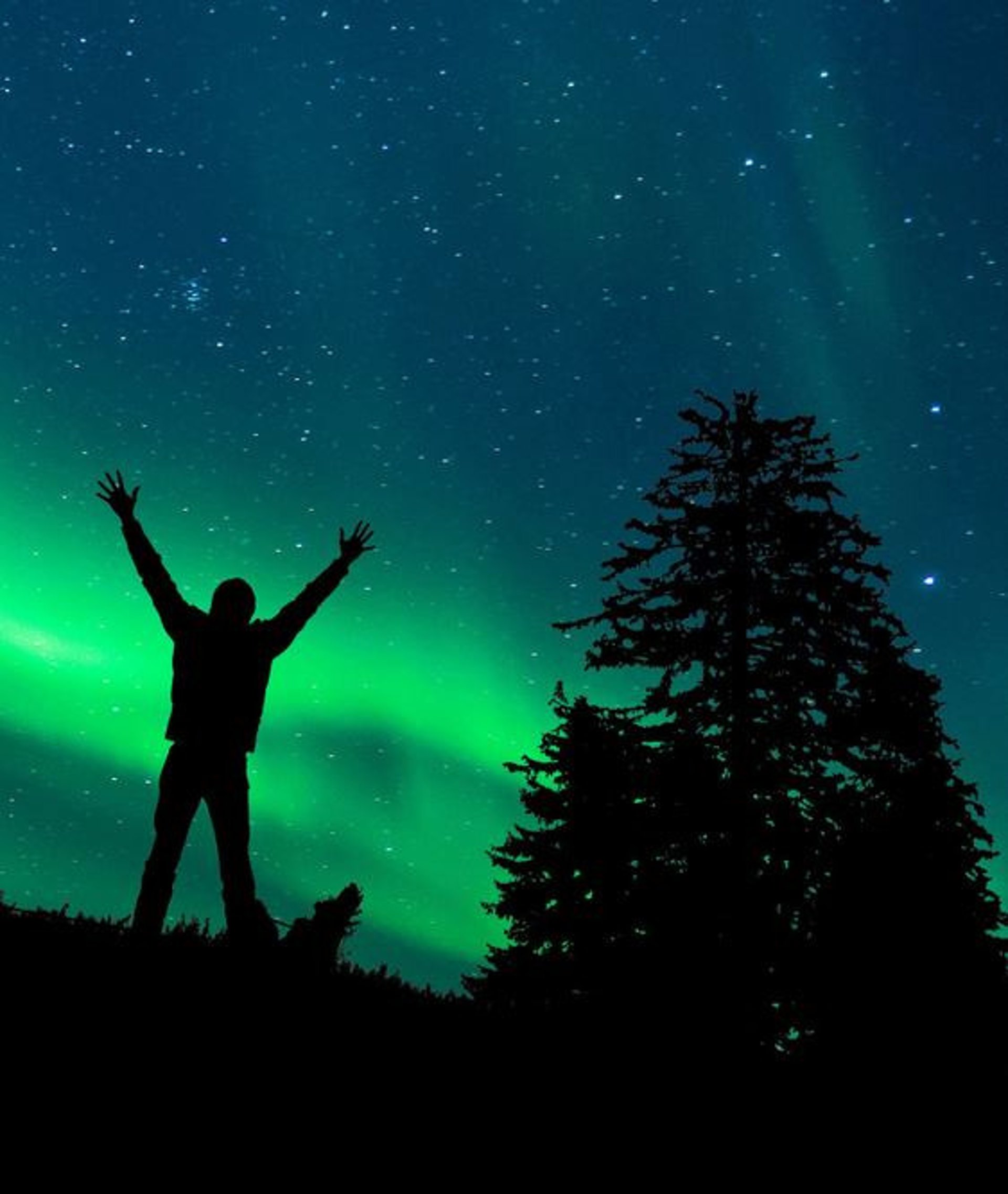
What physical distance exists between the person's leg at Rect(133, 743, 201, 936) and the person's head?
82 centimetres

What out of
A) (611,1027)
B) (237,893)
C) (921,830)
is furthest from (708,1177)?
(921,830)

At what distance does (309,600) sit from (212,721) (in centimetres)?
99

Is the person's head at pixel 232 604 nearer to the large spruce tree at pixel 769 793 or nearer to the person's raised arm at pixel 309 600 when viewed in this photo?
the person's raised arm at pixel 309 600

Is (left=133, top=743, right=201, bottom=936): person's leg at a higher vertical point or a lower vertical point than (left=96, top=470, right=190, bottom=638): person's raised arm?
lower

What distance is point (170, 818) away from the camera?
18.1ft

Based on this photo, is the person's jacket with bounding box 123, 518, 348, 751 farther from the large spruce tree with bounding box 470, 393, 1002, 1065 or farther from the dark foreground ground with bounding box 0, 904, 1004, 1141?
the large spruce tree with bounding box 470, 393, 1002, 1065

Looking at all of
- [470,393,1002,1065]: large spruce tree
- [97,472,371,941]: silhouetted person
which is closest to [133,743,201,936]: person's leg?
[97,472,371,941]: silhouetted person

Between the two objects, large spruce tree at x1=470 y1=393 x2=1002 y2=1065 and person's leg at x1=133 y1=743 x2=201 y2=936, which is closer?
person's leg at x1=133 y1=743 x2=201 y2=936

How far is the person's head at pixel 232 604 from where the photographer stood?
5.72 m

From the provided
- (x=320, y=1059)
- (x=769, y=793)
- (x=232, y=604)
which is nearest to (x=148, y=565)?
(x=232, y=604)

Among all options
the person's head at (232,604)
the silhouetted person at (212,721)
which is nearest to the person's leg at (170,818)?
the silhouetted person at (212,721)

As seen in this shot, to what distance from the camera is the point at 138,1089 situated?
3.19 m

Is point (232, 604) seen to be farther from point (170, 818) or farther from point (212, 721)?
point (170, 818)

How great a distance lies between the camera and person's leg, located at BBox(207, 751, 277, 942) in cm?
555
